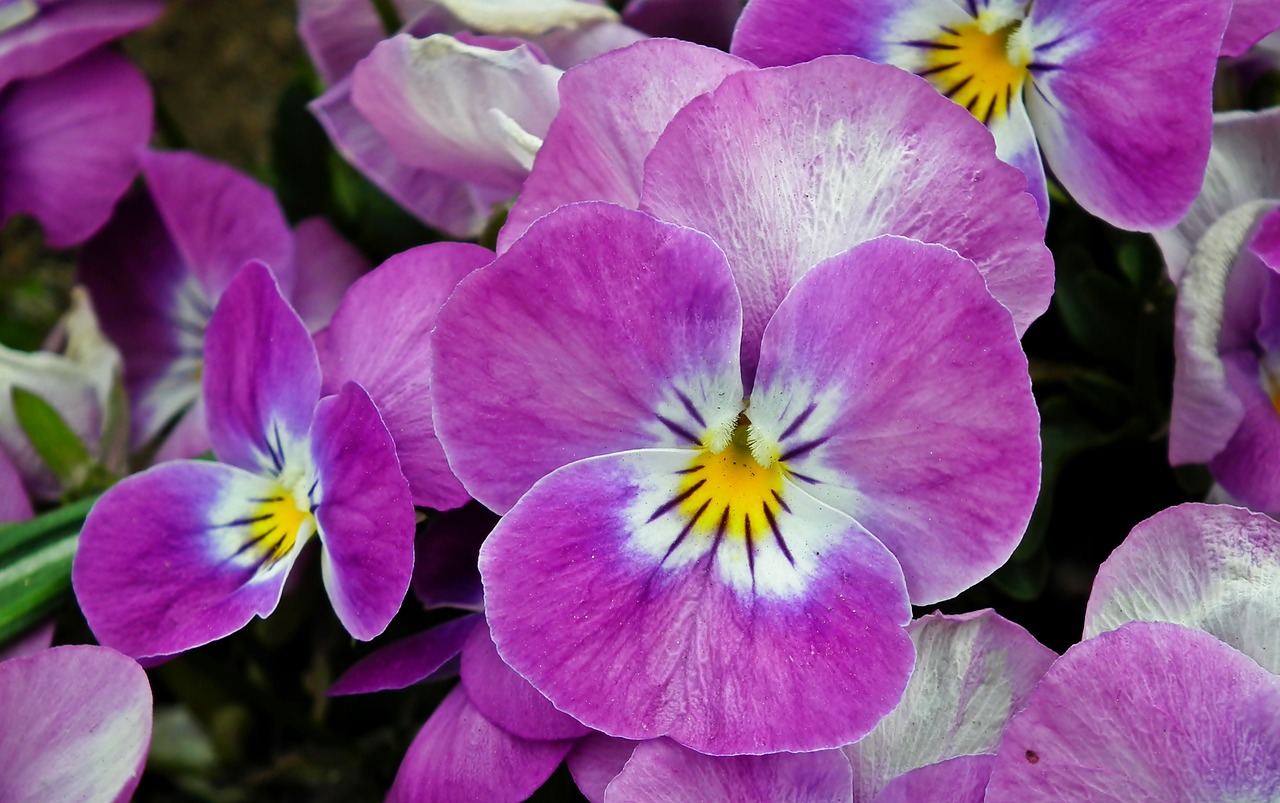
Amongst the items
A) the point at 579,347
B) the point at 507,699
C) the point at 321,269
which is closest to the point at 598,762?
the point at 507,699

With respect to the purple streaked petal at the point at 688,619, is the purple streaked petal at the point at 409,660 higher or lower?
lower

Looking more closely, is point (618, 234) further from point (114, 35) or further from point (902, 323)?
point (114, 35)

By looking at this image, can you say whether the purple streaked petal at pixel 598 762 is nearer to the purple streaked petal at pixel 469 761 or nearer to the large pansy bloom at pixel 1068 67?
the purple streaked petal at pixel 469 761

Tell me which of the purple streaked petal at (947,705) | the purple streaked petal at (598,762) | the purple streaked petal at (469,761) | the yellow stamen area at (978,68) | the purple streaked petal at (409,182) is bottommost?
the purple streaked petal at (469,761)

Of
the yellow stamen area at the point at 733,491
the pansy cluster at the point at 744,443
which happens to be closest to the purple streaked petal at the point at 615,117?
the pansy cluster at the point at 744,443

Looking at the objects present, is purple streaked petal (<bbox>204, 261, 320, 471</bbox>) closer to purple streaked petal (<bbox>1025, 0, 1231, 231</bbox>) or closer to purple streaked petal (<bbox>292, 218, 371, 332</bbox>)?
purple streaked petal (<bbox>292, 218, 371, 332</bbox>)

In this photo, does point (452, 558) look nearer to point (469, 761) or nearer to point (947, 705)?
point (469, 761)

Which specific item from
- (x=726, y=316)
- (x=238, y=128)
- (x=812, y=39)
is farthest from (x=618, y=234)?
(x=238, y=128)
